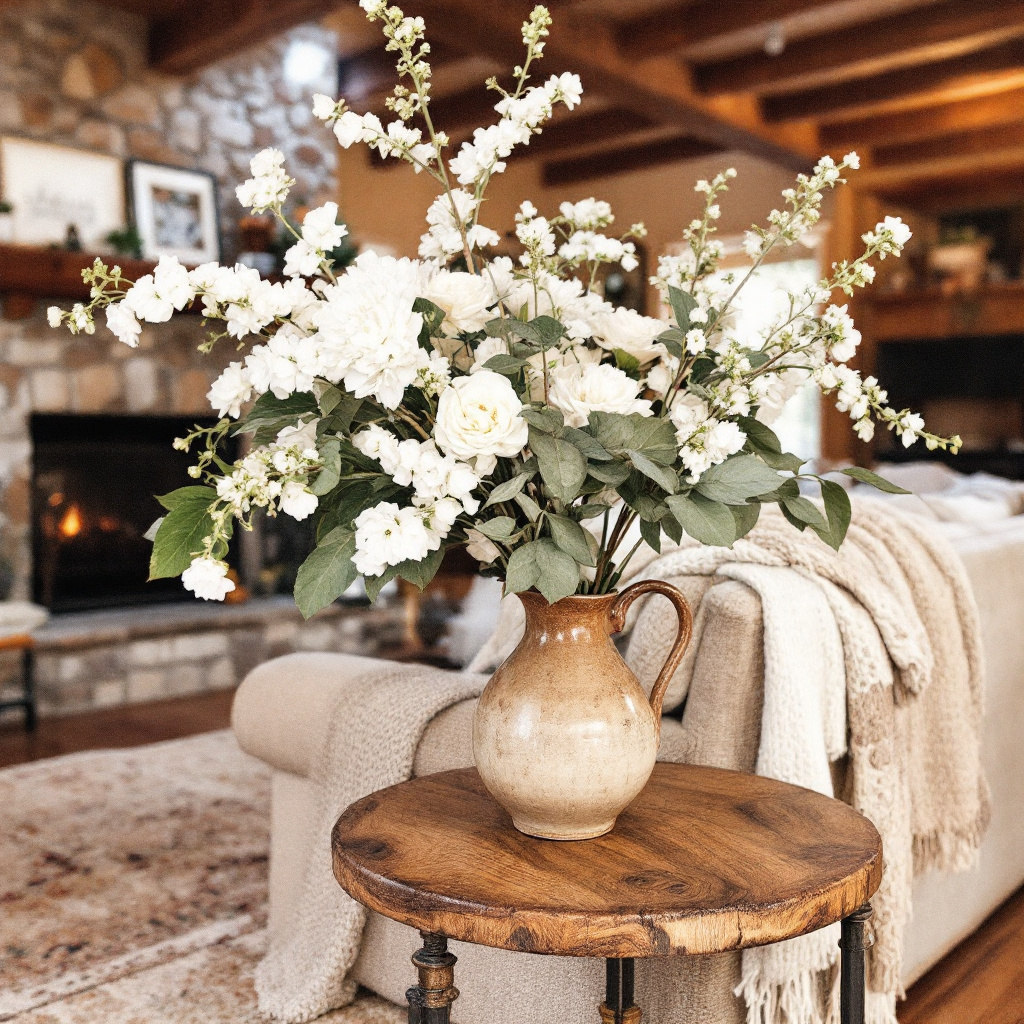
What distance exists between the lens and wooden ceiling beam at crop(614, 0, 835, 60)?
4.46m

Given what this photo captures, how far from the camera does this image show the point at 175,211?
189 inches

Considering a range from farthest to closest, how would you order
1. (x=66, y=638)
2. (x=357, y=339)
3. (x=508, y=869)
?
(x=66, y=638), (x=508, y=869), (x=357, y=339)

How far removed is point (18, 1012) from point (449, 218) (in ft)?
4.97

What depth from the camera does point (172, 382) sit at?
16.0 feet

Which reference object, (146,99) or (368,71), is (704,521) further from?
(368,71)

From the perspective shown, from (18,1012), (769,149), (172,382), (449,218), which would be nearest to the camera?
(449,218)

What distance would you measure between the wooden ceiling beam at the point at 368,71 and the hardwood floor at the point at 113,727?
10.9ft

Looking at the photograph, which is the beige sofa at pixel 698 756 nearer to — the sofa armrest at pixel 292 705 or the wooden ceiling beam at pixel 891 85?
the sofa armrest at pixel 292 705

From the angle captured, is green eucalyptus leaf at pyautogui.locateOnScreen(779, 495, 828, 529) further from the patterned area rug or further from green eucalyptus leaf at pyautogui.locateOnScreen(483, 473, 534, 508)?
the patterned area rug

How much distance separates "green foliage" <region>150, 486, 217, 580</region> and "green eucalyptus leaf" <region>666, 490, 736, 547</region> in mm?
432

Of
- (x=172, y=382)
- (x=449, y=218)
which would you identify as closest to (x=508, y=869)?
(x=449, y=218)

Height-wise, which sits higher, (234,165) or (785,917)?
(234,165)

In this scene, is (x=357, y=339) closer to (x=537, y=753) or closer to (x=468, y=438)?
(x=468, y=438)


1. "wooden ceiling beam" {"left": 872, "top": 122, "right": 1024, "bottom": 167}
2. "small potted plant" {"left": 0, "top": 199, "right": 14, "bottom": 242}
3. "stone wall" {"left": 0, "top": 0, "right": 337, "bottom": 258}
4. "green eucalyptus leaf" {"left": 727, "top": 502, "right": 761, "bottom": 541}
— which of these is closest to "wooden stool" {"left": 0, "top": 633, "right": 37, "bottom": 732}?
"small potted plant" {"left": 0, "top": 199, "right": 14, "bottom": 242}
